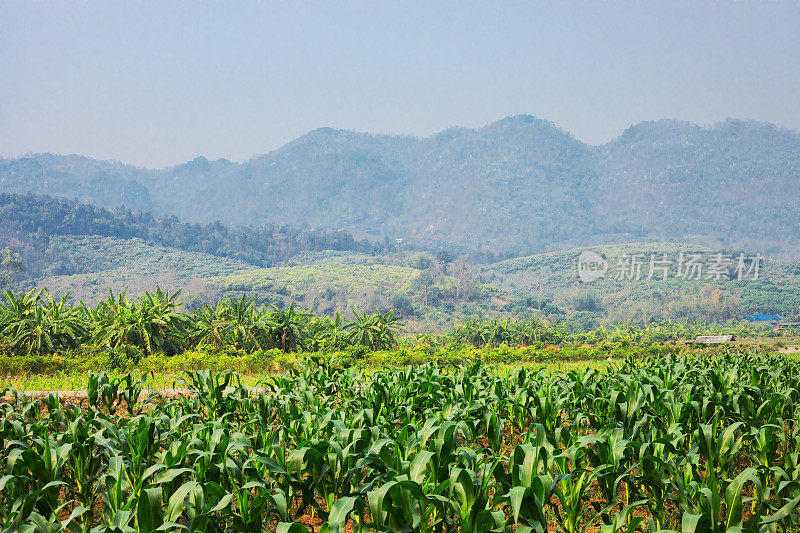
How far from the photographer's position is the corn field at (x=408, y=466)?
3926 millimetres

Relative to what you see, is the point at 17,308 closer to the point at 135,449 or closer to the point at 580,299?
the point at 135,449

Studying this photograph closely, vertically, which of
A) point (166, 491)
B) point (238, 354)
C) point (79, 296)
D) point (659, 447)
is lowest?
point (79, 296)

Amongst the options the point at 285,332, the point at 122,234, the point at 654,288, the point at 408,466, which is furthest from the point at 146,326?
the point at 122,234

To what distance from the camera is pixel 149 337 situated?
650 inches

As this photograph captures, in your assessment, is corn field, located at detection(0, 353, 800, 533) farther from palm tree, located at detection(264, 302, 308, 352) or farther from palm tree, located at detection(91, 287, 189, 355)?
palm tree, located at detection(264, 302, 308, 352)

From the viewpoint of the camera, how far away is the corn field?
393 cm

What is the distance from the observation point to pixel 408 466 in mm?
4461

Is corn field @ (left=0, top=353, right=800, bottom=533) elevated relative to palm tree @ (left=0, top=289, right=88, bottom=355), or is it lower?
elevated

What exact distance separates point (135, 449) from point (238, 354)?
11556mm

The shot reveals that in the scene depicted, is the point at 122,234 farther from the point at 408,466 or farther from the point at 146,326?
the point at 408,466

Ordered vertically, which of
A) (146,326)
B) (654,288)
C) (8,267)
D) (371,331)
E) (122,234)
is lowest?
(8,267)

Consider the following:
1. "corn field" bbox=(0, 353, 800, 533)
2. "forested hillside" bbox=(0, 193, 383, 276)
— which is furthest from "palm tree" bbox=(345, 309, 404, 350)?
"forested hillside" bbox=(0, 193, 383, 276)

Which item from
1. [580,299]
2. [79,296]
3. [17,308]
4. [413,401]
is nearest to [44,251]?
[79,296]

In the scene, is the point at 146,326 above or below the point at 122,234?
below
